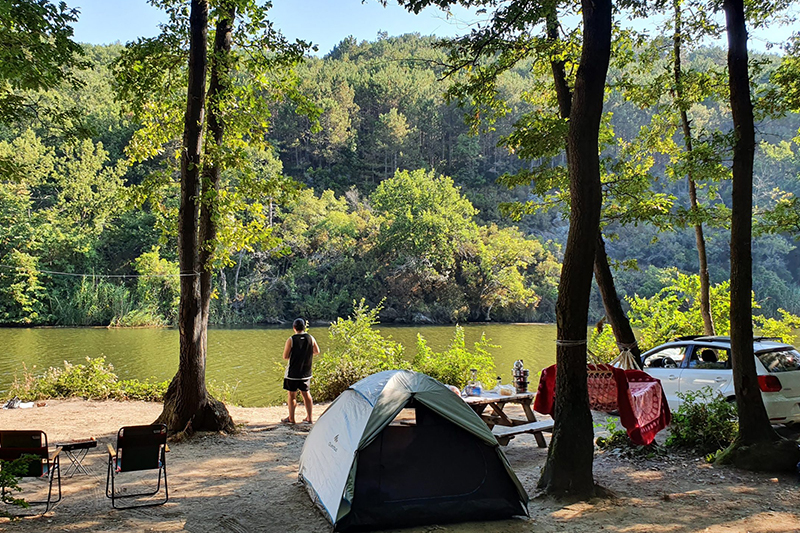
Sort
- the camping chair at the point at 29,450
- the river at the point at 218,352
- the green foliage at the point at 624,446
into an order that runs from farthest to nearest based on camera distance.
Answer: the river at the point at 218,352 < the green foliage at the point at 624,446 < the camping chair at the point at 29,450

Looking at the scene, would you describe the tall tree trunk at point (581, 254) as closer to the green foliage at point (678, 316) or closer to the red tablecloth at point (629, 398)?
the red tablecloth at point (629, 398)

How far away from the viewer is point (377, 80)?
62.4 meters

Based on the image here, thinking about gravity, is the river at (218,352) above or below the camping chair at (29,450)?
below

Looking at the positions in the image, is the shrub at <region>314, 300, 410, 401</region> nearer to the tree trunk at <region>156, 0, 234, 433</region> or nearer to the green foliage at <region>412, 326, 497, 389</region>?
the green foliage at <region>412, 326, 497, 389</region>

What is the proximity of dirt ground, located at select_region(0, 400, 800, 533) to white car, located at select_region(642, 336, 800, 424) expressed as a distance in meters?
1.55

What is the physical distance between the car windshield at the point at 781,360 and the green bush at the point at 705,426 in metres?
0.74

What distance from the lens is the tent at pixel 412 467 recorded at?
4.83 meters

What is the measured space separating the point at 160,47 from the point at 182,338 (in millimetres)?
4337

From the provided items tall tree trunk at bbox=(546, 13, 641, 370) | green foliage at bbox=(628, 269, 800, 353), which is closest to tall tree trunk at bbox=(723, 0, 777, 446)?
tall tree trunk at bbox=(546, 13, 641, 370)

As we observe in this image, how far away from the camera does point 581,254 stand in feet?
17.8

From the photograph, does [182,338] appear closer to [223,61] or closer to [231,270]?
[223,61]

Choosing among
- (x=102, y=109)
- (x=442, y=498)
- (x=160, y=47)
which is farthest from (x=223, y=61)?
(x=102, y=109)

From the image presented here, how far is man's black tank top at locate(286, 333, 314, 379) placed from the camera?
8.66m

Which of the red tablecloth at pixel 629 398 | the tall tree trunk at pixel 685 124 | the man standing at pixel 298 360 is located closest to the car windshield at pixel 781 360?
the red tablecloth at pixel 629 398
